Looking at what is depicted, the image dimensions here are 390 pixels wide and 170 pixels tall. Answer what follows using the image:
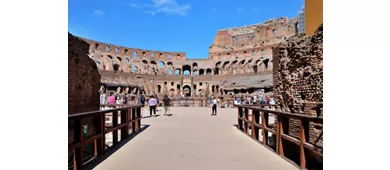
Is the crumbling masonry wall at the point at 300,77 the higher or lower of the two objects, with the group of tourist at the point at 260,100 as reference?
higher

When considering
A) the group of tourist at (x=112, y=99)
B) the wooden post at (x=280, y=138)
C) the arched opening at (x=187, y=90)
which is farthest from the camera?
the arched opening at (x=187, y=90)

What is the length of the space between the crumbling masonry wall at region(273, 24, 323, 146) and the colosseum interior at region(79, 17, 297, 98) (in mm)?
29171

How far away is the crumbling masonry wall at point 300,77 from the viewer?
239 inches

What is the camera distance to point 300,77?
22.4ft

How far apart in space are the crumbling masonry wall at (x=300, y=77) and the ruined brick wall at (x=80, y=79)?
5.65 meters

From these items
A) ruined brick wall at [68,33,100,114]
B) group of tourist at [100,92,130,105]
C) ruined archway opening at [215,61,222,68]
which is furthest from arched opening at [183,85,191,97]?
ruined brick wall at [68,33,100,114]

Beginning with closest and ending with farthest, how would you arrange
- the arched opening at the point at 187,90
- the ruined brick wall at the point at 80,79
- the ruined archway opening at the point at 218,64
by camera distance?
1. the ruined brick wall at the point at 80,79
2. the arched opening at the point at 187,90
3. the ruined archway opening at the point at 218,64

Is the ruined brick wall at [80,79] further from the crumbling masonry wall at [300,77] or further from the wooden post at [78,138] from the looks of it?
the crumbling masonry wall at [300,77]

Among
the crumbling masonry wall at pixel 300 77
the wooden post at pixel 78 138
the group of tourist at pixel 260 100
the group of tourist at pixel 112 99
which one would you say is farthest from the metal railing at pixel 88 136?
the group of tourist at pixel 260 100

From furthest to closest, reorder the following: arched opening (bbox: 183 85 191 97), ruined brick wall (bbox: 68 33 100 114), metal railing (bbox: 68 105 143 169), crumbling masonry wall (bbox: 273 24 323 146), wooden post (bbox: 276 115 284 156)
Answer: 1. arched opening (bbox: 183 85 191 97)
2. ruined brick wall (bbox: 68 33 100 114)
3. crumbling masonry wall (bbox: 273 24 323 146)
4. wooden post (bbox: 276 115 284 156)
5. metal railing (bbox: 68 105 143 169)

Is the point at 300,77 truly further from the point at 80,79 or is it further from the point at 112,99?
the point at 112,99

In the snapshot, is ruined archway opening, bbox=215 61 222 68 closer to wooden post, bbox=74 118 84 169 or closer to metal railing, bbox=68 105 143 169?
metal railing, bbox=68 105 143 169

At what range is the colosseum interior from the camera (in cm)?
4366

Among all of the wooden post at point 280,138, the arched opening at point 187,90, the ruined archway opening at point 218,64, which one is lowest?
the wooden post at point 280,138
